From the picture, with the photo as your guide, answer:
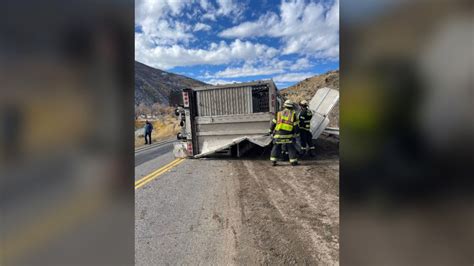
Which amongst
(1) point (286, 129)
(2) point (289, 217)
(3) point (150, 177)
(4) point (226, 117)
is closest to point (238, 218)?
(2) point (289, 217)

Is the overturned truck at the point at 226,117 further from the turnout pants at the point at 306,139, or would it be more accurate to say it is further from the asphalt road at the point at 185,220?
the asphalt road at the point at 185,220

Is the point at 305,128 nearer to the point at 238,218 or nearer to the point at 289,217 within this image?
the point at 289,217

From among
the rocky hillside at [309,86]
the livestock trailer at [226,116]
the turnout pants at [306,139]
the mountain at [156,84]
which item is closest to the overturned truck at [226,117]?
the livestock trailer at [226,116]

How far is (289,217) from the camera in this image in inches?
130

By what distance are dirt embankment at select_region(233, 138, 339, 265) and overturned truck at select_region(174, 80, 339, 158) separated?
5.26ft

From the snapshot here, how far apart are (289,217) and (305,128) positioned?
4.58m

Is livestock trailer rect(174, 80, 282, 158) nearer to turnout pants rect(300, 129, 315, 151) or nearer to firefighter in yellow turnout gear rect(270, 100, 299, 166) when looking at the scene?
firefighter in yellow turnout gear rect(270, 100, 299, 166)

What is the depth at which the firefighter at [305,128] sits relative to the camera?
7441 millimetres

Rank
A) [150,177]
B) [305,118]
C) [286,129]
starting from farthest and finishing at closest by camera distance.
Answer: [305,118]
[286,129]
[150,177]
